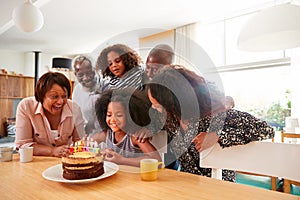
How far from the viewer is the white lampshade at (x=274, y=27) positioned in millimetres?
1414

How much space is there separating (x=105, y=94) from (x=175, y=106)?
0.36m

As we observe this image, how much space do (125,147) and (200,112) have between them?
40 cm

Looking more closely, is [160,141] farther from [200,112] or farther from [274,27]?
[274,27]

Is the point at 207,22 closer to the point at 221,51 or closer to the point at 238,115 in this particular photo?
the point at 221,51

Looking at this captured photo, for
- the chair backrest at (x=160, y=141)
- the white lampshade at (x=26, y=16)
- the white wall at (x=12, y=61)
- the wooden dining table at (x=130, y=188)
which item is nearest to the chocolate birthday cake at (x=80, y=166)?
the wooden dining table at (x=130, y=188)

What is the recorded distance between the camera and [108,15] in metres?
3.67

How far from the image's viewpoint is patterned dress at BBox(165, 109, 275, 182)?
1.04 m

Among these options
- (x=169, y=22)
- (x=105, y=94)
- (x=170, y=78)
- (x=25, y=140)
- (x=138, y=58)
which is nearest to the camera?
(x=170, y=78)

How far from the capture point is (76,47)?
5559 mm

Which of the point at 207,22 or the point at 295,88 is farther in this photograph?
the point at 207,22

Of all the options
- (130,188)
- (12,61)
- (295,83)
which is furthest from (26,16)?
(12,61)

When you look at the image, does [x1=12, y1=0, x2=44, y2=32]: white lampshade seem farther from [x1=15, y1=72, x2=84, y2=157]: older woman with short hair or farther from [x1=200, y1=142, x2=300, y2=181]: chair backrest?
[x1=200, y1=142, x2=300, y2=181]: chair backrest

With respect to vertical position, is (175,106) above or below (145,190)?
above

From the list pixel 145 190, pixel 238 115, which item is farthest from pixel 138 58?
pixel 145 190
